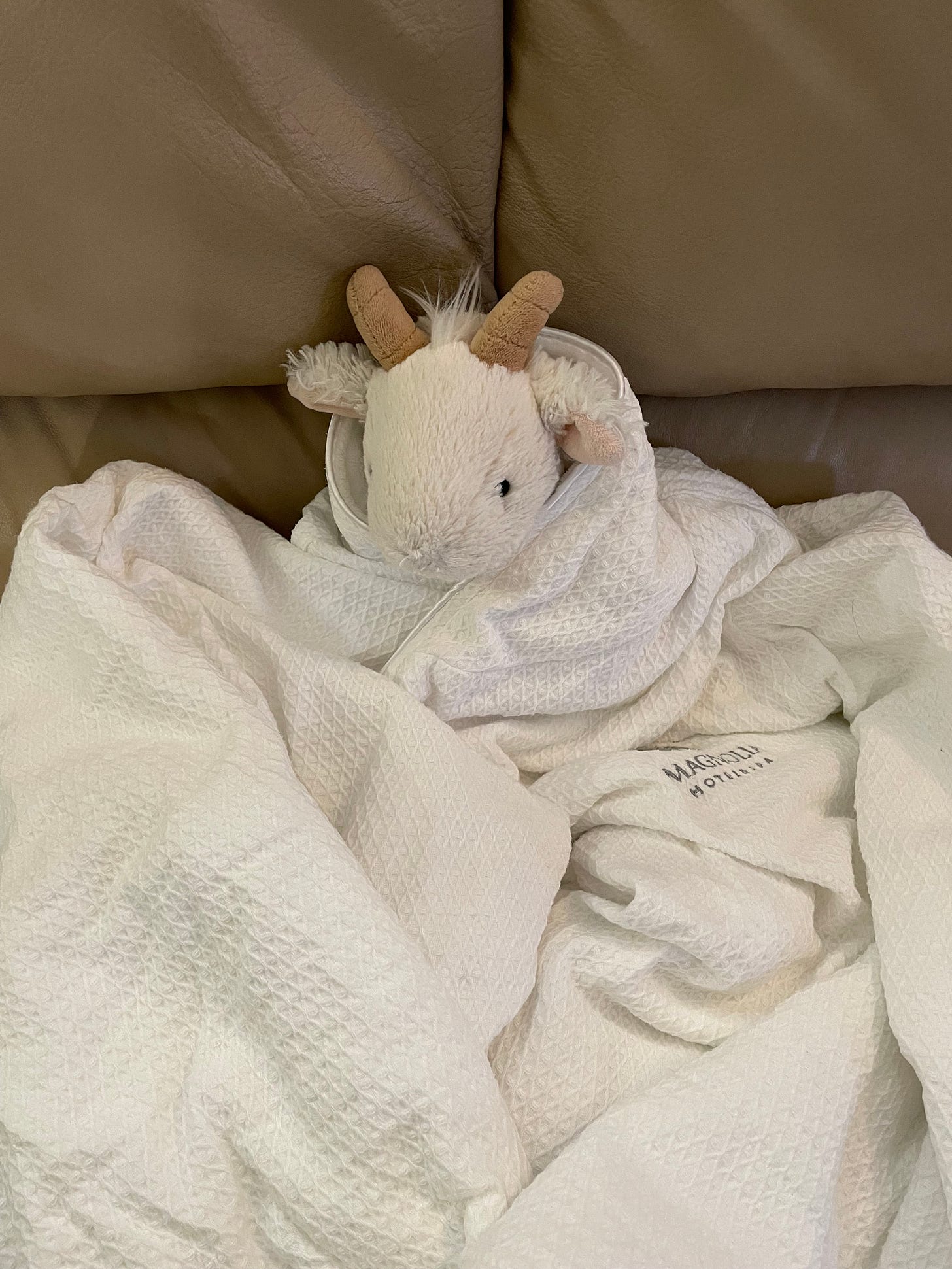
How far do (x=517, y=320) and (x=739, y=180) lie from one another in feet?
0.58

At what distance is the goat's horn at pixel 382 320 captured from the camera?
623mm

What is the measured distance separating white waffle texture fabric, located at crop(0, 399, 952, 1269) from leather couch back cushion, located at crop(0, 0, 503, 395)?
14 cm

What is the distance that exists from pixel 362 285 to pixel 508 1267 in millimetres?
604

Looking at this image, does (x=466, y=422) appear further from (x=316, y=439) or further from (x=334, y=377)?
(x=316, y=439)

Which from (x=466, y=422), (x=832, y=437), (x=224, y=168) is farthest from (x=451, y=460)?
(x=832, y=437)

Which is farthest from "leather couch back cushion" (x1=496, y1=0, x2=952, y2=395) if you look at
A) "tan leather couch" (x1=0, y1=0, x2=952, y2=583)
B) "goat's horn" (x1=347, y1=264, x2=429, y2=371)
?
"goat's horn" (x1=347, y1=264, x2=429, y2=371)

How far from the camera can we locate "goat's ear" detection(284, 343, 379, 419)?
66cm

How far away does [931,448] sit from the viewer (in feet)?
2.57

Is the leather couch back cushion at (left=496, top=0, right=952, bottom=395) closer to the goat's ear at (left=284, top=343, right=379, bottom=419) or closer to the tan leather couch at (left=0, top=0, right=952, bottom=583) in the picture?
the tan leather couch at (left=0, top=0, right=952, bottom=583)

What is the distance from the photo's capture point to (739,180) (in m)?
0.60

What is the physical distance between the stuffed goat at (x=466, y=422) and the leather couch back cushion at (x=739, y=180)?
0.08 m

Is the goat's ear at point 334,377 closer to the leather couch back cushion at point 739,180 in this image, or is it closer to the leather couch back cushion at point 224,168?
the leather couch back cushion at point 224,168

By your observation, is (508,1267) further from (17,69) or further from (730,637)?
(17,69)

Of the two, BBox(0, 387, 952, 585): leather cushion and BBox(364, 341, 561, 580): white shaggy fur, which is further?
BBox(0, 387, 952, 585): leather cushion
